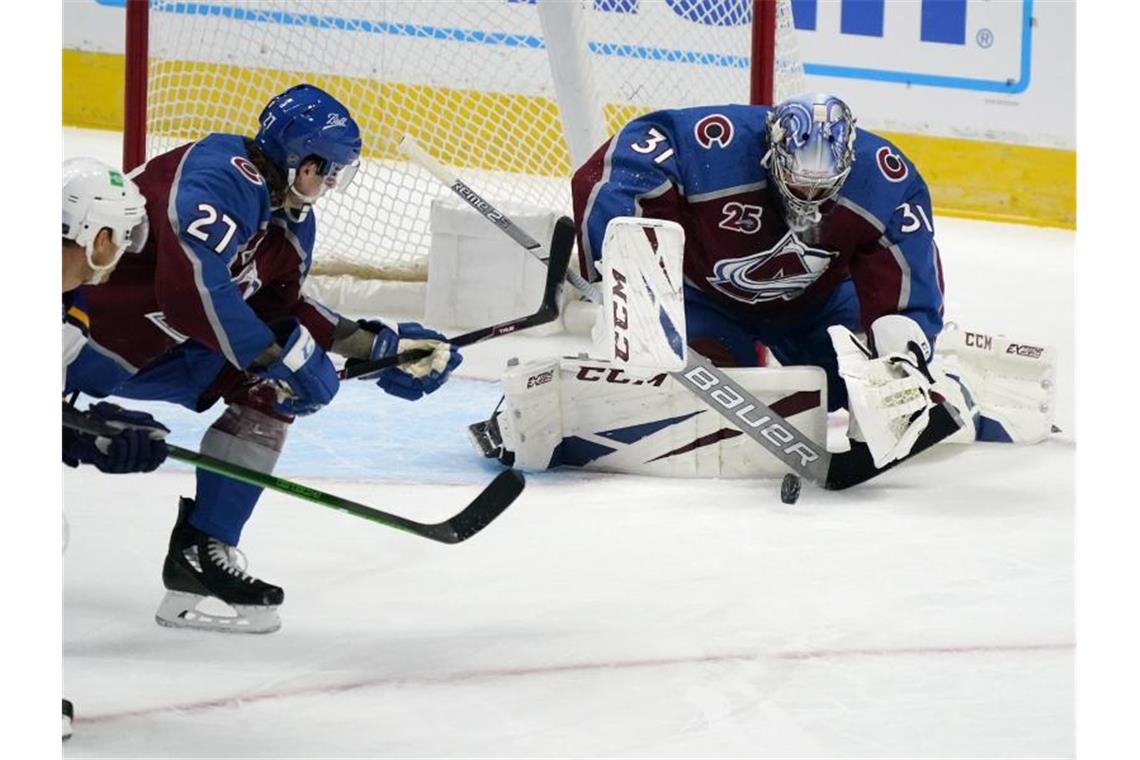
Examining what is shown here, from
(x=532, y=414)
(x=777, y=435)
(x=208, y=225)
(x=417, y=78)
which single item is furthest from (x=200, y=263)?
(x=417, y=78)

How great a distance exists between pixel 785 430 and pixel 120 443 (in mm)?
1555

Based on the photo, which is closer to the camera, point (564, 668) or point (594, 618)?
point (564, 668)

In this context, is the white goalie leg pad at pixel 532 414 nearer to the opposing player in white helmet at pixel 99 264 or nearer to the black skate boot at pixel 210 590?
the black skate boot at pixel 210 590

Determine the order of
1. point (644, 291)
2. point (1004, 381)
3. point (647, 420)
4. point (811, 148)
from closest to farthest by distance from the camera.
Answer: point (644, 291)
point (811, 148)
point (647, 420)
point (1004, 381)

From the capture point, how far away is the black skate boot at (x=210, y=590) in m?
2.50

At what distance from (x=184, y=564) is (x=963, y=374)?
6.25 ft

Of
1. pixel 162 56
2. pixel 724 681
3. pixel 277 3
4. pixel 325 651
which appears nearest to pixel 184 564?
pixel 325 651

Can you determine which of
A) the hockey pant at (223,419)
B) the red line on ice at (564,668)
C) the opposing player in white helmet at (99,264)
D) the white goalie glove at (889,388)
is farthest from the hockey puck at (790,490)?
the opposing player in white helmet at (99,264)

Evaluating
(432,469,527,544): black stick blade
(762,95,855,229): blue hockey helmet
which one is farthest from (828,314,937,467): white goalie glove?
(432,469,527,544): black stick blade

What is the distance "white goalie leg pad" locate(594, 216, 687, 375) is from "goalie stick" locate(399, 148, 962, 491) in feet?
0.64

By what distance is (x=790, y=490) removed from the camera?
131 inches

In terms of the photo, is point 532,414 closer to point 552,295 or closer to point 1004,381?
point 552,295

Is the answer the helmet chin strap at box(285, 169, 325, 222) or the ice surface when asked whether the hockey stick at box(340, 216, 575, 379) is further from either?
the helmet chin strap at box(285, 169, 325, 222)

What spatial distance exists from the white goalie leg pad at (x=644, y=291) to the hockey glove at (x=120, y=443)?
3.49ft
